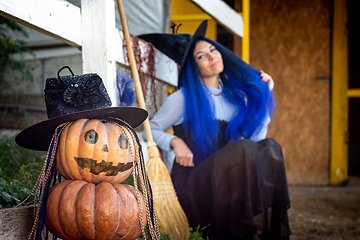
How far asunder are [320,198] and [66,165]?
3.49 m

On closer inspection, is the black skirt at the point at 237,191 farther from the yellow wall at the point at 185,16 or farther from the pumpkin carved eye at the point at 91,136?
the yellow wall at the point at 185,16

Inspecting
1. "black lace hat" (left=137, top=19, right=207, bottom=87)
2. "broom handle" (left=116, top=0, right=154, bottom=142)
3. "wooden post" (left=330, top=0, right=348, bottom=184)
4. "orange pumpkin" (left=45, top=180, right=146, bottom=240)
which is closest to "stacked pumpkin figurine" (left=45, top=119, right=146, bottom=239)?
"orange pumpkin" (left=45, top=180, right=146, bottom=240)

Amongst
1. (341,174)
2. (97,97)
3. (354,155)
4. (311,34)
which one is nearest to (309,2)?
(311,34)

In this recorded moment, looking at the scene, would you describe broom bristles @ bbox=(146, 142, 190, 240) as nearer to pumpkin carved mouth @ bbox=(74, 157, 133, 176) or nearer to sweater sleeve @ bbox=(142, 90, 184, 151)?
sweater sleeve @ bbox=(142, 90, 184, 151)

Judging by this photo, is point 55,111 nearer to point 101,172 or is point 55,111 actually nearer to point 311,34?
point 101,172

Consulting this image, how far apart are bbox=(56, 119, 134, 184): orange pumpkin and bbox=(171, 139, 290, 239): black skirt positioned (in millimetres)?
926

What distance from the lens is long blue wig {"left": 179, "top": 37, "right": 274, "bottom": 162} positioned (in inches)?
91.2

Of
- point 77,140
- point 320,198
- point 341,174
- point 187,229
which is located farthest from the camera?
point 341,174

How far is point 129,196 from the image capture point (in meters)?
1.31

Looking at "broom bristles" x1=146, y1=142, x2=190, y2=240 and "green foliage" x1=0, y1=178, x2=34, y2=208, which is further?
"broom bristles" x1=146, y1=142, x2=190, y2=240

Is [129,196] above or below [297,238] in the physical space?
above

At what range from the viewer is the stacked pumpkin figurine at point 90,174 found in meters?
1.23

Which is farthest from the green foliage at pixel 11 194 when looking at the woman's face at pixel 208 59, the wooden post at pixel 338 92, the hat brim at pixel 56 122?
the wooden post at pixel 338 92

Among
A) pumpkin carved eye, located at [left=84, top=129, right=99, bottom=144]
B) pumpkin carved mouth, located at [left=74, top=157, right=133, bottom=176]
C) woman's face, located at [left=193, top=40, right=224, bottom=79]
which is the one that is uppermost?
woman's face, located at [left=193, top=40, right=224, bottom=79]
